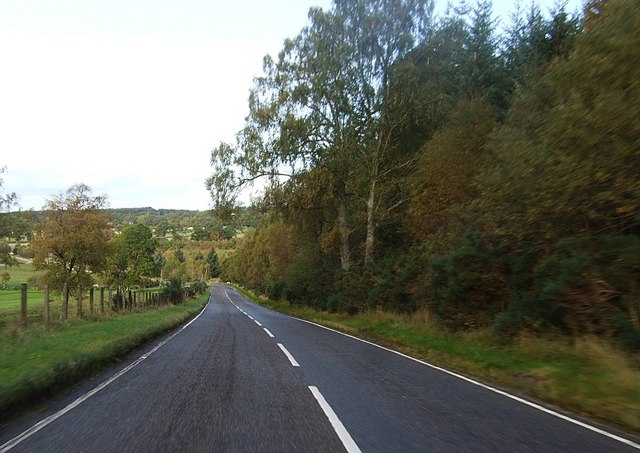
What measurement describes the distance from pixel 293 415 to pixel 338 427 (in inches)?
30.8

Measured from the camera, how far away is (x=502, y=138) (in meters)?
14.7

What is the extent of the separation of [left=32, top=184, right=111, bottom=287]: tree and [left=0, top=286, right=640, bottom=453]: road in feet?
69.2

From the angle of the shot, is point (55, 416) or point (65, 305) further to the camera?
point (65, 305)

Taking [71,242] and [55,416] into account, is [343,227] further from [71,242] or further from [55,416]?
[55,416]

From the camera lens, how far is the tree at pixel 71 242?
92.0 ft

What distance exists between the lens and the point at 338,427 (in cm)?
567

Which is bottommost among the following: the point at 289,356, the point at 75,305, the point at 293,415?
the point at 75,305

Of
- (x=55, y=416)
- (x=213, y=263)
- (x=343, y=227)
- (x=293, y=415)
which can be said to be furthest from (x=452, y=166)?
(x=213, y=263)

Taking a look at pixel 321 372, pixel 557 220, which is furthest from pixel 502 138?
pixel 321 372

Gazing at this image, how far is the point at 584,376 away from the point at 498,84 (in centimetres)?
2097

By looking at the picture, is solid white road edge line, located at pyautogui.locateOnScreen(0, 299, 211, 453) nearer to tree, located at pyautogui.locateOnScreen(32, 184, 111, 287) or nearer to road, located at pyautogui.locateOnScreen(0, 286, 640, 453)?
road, located at pyautogui.locateOnScreen(0, 286, 640, 453)

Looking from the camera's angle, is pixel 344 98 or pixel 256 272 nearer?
pixel 344 98

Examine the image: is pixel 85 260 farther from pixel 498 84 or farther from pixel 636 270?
pixel 636 270

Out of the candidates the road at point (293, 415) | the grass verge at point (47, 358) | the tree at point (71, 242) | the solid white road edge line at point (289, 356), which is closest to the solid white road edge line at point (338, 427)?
the road at point (293, 415)
